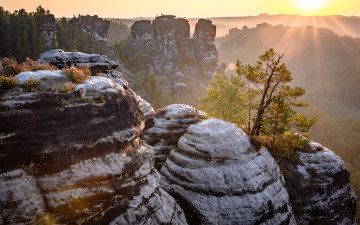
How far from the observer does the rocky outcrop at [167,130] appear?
2909 cm

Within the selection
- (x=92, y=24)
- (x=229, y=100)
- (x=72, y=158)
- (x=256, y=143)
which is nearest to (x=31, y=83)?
(x=72, y=158)

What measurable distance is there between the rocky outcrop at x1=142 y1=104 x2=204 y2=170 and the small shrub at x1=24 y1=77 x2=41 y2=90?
18.2 m

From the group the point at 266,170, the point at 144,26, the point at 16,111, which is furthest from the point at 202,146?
the point at 144,26

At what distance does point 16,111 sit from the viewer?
11508mm

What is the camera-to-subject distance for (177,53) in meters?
142

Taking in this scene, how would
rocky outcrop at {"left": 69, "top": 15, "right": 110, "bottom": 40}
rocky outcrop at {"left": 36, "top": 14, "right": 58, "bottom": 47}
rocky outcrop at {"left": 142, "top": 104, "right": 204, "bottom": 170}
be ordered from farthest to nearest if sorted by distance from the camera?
rocky outcrop at {"left": 69, "top": 15, "right": 110, "bottom": 40} → rocky outcrop at {"left": 36, "top": 14, "right": 58, "bottom": 47} → rocky outcrop at {"left": 142, "top": 104, "right": 204, "bottom": 170}

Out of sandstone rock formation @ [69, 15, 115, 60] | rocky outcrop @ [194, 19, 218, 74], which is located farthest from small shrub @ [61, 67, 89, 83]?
rocky outcrop @ [194, 19, 218, 74]

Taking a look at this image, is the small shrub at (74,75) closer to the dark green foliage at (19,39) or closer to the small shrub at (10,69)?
the small shrub at (10,69)

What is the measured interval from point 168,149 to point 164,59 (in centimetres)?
11900

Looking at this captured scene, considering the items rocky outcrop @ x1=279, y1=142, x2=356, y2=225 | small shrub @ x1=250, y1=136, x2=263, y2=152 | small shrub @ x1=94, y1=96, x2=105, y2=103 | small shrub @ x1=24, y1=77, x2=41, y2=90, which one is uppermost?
small shrub @ x1=24, y1=77, x2=41, y2=90

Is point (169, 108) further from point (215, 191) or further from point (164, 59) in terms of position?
point (164, 59)

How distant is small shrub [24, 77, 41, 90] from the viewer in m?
12.5

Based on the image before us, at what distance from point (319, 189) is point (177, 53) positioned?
127981 mm

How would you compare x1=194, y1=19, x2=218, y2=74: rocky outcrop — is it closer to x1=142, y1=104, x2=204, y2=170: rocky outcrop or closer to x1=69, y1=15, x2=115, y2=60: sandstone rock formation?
x1=69, y1=15, x2=115, y2=60: sandstone rock formation
